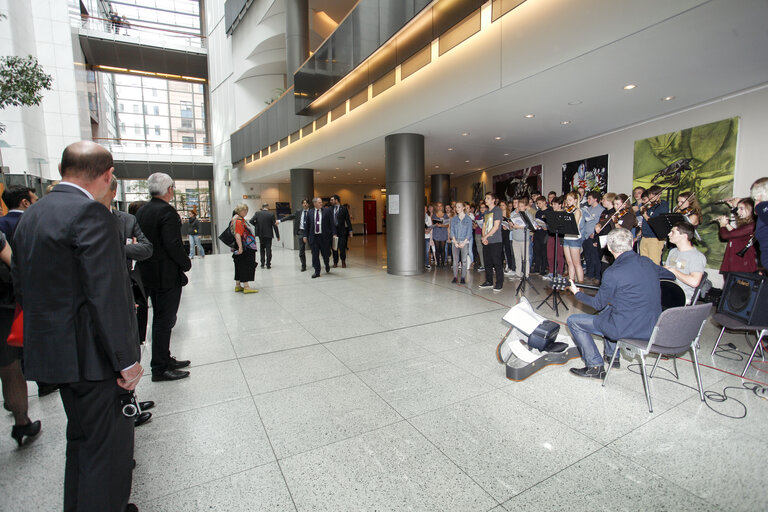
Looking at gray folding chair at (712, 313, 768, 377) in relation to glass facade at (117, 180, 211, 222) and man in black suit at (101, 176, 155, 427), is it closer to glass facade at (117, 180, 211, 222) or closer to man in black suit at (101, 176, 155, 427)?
man in black suit at (101, 176, 155, 427)

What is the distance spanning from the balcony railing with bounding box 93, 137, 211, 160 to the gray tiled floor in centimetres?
2143

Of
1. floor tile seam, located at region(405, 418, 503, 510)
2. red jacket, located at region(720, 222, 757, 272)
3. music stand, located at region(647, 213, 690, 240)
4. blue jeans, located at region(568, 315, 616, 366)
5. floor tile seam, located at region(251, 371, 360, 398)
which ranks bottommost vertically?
floor tile seam, located at region(405, 418, 503, 510)

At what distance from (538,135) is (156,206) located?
8769 mm

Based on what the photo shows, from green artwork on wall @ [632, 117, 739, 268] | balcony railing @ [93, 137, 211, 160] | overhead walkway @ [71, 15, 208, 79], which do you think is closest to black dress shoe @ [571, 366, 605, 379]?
green artwork on wall @ [632, 117, 739, 268]

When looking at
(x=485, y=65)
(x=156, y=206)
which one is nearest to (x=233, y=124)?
(x=485, y=65)

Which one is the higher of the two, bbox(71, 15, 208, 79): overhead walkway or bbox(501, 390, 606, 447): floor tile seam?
bbox(71, 15, 208, 79): overhead walkway

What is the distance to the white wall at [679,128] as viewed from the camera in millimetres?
6137

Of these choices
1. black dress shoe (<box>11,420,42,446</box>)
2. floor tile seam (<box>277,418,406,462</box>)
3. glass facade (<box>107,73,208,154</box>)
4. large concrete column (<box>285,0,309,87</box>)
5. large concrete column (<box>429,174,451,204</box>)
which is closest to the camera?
floor tile seam (<box>277,418,406,462</box>)

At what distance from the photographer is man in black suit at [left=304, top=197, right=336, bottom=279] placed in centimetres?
876

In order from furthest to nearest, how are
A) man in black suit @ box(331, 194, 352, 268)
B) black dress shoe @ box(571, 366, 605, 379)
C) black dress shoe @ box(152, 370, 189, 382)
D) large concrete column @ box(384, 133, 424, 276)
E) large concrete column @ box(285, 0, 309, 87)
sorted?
1. large concrete column @ box(285, 0, 309, 87)
2. man in black suit @ box(331, 194, 352, 268)
3. large concrete column @ box(384, 133, 424, 276)
4. black dress shoe @ box(152, 370, 189, 382)
5. black dress shoe @ box(571, 366, 605, 379)

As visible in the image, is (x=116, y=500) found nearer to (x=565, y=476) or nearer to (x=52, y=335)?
(x=52, y=335)

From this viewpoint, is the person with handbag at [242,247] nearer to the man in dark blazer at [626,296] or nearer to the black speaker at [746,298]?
the man in dark blazer at [626,296]

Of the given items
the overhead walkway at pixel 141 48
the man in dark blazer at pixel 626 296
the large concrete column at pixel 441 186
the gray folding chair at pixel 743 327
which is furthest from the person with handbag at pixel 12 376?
the overhead walkway at pixel 141 48

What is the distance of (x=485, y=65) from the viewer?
20.0ft
